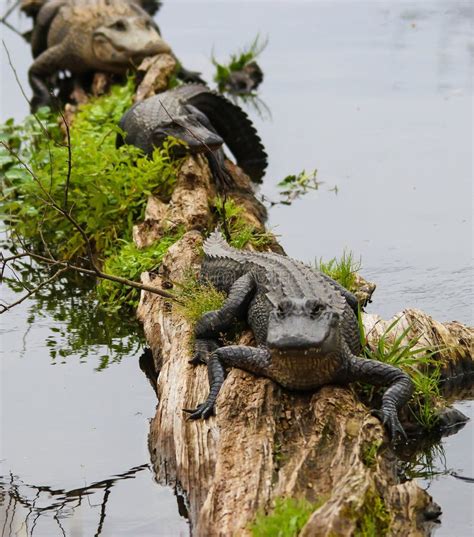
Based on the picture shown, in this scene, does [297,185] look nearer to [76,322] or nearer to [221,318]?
[76,322]

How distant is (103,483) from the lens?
5.91 m

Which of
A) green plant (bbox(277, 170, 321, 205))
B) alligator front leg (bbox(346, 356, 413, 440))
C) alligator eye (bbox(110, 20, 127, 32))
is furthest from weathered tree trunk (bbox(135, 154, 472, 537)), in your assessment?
alligator eye (bbox(110, 20, 127, 32))

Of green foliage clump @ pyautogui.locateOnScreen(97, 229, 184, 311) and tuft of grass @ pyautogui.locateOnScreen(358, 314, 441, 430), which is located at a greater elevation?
green foliage clump @ pyautogui.locateOnScreen(97, 229, 184, 311)

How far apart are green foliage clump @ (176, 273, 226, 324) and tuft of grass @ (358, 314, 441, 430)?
951 mm

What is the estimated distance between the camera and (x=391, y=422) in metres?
5.56

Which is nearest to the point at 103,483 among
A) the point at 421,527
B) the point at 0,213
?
the point at 421,527

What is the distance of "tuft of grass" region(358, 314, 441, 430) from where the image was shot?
6.14 m

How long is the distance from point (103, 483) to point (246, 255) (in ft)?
6.07

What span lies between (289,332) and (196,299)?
1.52 m

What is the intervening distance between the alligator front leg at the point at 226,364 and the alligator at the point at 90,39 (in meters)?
8.02

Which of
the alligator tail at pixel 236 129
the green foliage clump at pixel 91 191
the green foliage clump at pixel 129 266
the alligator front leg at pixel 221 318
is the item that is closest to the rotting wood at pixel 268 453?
the alligator front leg at pixel 221 318

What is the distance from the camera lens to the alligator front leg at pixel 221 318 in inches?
258

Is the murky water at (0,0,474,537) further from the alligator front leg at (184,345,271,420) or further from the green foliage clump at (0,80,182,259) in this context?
the green foliage clump at (0,80,182,259)

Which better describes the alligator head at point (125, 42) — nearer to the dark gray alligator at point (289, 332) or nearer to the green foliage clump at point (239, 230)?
the green foliage clump at point (239, 230)
